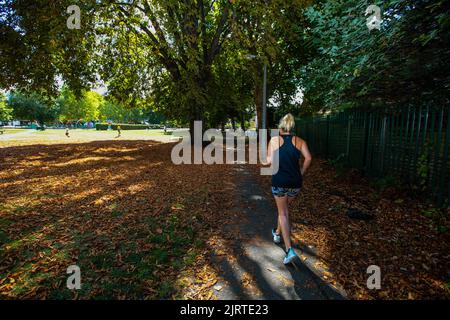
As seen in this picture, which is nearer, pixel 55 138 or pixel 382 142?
pixel 382 142

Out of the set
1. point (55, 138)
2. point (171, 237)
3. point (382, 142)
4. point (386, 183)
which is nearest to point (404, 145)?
point (382, 142)

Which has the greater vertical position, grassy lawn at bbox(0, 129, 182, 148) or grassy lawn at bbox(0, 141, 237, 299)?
grassy lawn at bbox(0, 129, 182, 148)

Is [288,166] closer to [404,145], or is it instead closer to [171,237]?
[171,237]

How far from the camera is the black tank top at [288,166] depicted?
3.50m

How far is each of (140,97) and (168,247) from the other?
52.8 ft

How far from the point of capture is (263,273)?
3.25 m

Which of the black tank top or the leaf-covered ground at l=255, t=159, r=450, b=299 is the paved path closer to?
the leaf-covered ground at l=255, t=159, r=450, b=299

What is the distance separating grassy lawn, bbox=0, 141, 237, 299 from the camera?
9.71 feet

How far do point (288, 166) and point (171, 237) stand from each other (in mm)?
2318

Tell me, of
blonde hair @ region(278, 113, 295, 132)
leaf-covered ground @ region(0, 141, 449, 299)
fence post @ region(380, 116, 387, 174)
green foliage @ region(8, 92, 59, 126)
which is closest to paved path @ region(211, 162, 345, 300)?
leaf-covered ground @ region(0, 141, 449, 299)

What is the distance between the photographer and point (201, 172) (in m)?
9.81

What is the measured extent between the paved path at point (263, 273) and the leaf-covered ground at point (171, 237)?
0.56 feet

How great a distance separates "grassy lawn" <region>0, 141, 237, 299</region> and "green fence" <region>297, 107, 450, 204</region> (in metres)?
4.47
